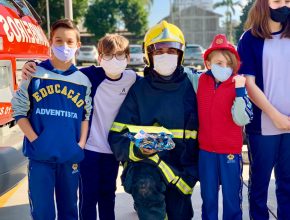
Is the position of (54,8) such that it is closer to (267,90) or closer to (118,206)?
(118,206)

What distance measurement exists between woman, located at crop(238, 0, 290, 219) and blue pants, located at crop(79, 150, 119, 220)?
1.08 meters

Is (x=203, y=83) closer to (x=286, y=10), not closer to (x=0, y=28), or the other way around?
(x=286, y=10)

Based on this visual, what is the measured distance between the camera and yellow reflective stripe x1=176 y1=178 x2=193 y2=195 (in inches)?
108

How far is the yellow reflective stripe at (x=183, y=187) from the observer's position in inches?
108

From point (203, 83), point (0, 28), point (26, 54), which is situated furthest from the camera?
point (26, 54)

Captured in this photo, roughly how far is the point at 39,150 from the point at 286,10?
1.93 metres

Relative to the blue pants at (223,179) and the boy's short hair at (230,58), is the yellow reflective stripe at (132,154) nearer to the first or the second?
the blue pants at (223,179)

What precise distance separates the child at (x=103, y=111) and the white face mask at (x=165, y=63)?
28 cm

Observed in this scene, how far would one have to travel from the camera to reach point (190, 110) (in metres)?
2.80

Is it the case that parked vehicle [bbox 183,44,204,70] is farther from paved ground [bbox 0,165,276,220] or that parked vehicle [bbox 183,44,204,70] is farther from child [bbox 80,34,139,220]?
child [bbox 80,34,139,220]

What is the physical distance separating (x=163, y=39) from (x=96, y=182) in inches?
44.1

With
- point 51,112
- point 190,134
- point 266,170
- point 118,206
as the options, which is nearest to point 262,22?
point 190,134

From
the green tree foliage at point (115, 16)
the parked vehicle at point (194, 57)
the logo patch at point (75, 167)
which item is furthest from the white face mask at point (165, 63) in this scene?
the green tree foliage at point (115, 16)

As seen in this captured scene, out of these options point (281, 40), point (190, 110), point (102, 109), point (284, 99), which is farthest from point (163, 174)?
point (281, 40)
